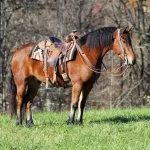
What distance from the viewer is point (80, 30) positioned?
2791cm

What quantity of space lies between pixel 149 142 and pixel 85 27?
21839mm

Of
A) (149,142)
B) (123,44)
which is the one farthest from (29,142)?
(123,44)

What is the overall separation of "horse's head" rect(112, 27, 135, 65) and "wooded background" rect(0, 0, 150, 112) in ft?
56.1

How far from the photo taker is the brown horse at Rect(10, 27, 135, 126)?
8422 millimetres

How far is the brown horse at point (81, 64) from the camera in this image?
842 centimetres

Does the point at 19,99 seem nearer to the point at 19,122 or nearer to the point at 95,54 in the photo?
the point at 19,122

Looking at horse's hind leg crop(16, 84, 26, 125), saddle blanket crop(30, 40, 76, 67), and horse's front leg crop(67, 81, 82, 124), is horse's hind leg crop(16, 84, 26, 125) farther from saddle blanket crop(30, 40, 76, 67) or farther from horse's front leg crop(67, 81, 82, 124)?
horse's front leg crop(67, 81, 82, 124)

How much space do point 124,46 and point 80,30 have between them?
64.6ft

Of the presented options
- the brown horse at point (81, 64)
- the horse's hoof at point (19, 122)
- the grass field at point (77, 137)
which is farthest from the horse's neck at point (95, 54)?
the horse's hoof at point (19, 122)

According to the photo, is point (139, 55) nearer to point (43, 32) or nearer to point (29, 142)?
point (43, 32)

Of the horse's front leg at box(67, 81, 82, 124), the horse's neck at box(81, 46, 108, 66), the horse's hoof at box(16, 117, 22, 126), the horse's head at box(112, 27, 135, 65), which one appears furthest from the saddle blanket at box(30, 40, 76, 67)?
the horse's hoof at box(16, 117, 22, 126)

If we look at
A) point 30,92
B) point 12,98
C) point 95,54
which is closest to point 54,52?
point 95,54

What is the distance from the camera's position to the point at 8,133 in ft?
25.6

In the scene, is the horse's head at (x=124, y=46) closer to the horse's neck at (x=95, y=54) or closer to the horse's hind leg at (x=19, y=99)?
the horse's neck at (x=95, y=54)
